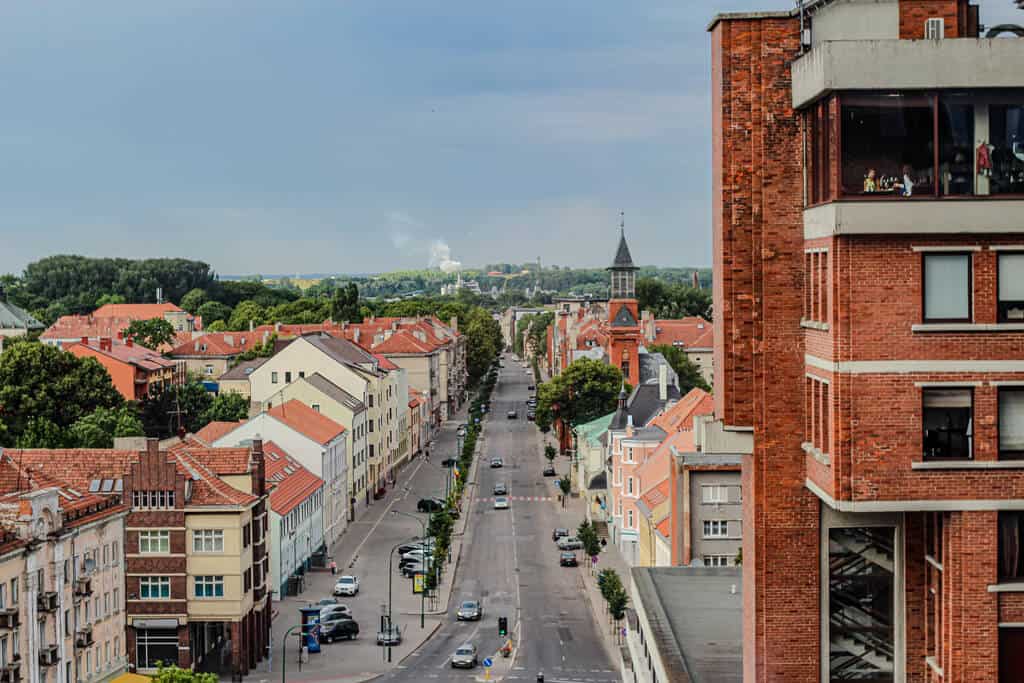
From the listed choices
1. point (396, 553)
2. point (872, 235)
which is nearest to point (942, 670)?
point (872, 235)

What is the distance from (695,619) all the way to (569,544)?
55043 millimetres

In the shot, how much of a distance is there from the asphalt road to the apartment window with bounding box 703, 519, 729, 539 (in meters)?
7.49

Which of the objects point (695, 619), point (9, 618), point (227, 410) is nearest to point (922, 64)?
point (695, 619)

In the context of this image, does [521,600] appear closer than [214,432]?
Yes

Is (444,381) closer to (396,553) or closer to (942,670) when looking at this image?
(396,553)

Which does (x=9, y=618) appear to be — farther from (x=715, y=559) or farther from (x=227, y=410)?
(x=227, y=410)

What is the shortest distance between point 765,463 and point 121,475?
42.8 meters

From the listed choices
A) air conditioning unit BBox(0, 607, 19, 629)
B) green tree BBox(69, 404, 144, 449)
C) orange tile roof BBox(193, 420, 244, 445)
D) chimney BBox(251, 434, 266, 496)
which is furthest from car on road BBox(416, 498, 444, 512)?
air conditioning unit BBox(0, 607, 19, 629)

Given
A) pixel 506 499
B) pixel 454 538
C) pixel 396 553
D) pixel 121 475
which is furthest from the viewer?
pixel 506 499

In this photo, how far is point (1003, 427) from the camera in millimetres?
21969

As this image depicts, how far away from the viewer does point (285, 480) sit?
8212 cm

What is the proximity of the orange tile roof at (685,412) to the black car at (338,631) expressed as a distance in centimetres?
1997

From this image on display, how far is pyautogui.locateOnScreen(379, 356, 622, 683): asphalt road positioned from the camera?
62875 millimetres

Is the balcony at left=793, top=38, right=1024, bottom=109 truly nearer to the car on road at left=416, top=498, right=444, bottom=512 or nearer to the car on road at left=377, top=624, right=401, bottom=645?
the car on road at left=377, top=624, right=401, bottom=645
